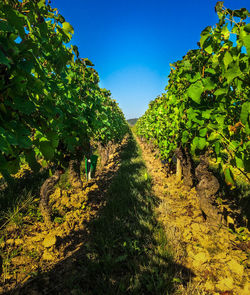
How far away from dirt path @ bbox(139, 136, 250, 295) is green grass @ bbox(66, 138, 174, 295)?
25 cm

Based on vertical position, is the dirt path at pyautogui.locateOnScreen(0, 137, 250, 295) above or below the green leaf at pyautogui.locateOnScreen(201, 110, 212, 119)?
below

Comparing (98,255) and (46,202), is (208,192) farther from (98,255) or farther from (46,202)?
(46,202)

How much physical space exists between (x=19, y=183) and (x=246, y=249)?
607cm

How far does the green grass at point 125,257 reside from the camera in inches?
75.4

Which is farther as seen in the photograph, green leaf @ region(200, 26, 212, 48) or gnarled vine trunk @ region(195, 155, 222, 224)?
gnarled vine trunk @ region(195, 155, 222, 224)

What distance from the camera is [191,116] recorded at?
2.50m

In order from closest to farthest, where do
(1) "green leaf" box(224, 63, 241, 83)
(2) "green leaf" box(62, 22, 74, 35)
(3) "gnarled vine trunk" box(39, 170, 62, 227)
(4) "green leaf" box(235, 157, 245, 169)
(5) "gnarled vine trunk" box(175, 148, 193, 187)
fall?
(1) "green leaf" box(224, 63, 241, 83) < (2) "green leaf" box(62, 22, 74, 35) < (4) "green leaf" box(235, 157, 245, 169) < (3) "gnarled vine trunk" box(39, 170, 62, 227) < (5) "gnarled vine trunk" box(175, 148, 193, 187)

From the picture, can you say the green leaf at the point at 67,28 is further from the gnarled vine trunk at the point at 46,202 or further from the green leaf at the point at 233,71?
the gnarled vine trunk at the point at 46,202

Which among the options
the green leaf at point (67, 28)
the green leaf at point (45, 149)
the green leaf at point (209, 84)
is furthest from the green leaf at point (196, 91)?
the green leaf at point (45, 149)

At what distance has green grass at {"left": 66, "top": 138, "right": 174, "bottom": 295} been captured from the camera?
6.28 feet

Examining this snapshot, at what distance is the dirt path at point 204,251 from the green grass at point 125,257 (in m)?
0.25

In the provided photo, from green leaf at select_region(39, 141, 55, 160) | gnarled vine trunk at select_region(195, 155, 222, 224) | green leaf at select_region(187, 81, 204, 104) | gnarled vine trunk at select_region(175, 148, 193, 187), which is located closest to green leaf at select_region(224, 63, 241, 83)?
green leaf at select_region(187, 81, 204, 104)

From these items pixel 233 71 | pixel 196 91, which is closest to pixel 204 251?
pixel 196 91

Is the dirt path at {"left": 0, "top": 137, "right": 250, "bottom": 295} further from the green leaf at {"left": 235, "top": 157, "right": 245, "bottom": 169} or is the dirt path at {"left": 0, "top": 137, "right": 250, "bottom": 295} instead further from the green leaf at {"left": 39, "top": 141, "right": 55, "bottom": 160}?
the green leaf at {"left": 39, "top": 141, "right": 55, "bottom": 160}
